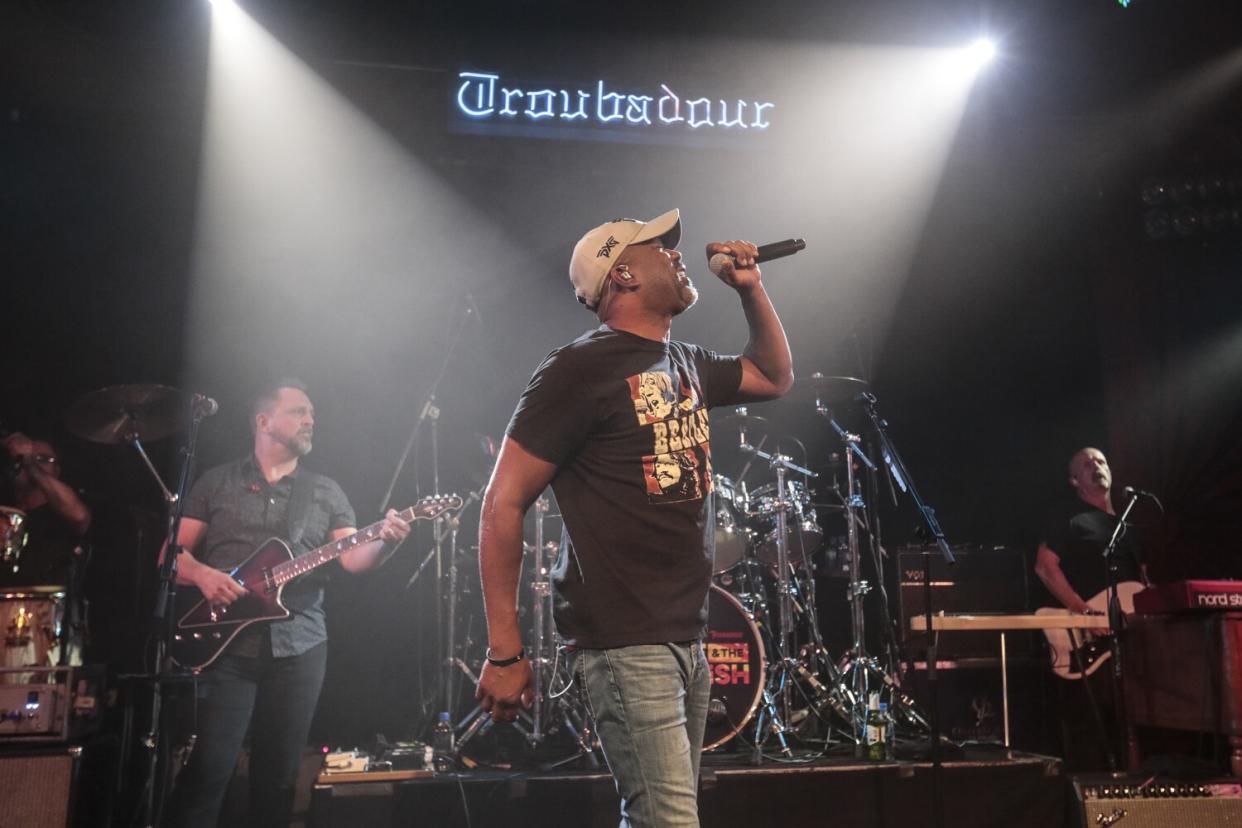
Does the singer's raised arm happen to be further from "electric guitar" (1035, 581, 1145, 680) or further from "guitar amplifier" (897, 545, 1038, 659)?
"electric guitar" (1035, 581, 1145, 680)

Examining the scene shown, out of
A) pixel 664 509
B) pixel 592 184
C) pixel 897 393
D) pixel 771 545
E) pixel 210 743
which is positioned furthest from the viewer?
pixel 897 393

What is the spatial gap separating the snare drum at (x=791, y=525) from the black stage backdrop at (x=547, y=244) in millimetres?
670

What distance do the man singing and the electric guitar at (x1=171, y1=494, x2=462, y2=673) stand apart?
2.66 metres

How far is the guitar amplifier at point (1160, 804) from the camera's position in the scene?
430 centimetres

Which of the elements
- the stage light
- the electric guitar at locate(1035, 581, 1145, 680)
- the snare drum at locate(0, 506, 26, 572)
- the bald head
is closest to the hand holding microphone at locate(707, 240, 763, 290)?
the snare drum at locate(0, 506, 26, 572)

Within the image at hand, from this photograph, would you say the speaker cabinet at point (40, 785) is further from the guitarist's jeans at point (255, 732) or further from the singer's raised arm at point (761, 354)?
the singer's raised arm at point (761, 354)

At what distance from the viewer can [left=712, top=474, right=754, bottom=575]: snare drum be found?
19.0 feet

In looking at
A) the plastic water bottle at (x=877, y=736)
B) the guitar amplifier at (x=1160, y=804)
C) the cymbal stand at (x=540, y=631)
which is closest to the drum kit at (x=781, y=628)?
the plastic water bottle at (x=877, y=736)

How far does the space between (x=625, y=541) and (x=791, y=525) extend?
4.01 m

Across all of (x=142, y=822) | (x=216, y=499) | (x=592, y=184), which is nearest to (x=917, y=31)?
(x=592, y=184)

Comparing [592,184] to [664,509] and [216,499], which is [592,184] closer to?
[216,499]

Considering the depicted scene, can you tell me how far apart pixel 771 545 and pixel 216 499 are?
3346 millimetres

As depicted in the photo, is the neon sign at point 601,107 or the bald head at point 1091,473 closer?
the neon sign at point 601,107

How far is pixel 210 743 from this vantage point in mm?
4215
